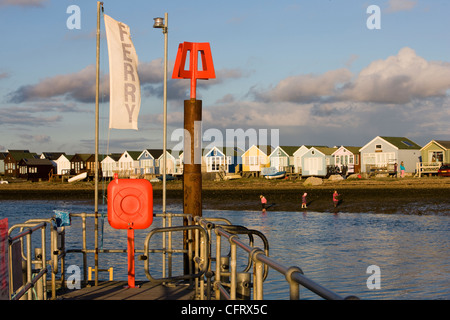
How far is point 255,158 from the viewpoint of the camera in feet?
324

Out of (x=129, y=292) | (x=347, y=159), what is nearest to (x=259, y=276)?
(x=129, y=292)

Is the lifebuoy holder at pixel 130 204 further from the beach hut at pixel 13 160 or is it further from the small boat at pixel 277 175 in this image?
the beach hut at pixel 13 160

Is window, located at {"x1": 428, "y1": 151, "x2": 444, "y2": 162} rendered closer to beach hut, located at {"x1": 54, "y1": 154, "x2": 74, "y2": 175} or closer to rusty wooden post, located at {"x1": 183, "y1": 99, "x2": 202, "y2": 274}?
rusty wooden post, located at {"x1": 183, "y1": 99, "x2": 202, "y2": 274}

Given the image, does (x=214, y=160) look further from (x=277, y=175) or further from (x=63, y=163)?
(x=63, y=163)

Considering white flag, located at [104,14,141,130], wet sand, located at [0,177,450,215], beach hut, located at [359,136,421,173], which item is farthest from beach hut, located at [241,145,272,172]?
white flag, located at [104,14,141,130]

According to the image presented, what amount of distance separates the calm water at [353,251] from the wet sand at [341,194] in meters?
4.55

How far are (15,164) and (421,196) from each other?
121646 mm

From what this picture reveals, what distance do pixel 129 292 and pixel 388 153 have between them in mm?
75289

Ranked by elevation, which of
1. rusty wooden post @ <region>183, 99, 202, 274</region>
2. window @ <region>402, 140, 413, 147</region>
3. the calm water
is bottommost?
the calm water

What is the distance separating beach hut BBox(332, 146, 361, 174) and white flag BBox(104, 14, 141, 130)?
76.3m

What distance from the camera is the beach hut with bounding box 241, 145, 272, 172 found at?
9756cm

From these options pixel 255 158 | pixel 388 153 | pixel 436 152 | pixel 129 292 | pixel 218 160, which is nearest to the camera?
pixel 129 292
